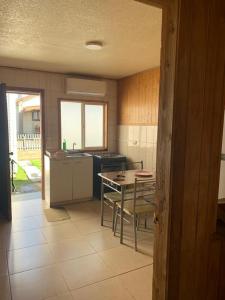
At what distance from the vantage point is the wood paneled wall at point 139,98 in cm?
391

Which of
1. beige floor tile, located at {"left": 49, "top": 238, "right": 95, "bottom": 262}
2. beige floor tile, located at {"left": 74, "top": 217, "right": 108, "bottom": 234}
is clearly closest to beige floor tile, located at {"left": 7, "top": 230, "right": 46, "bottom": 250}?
beige floor tile, located at {"left": 49, "top": 238, "right": 95, "bottom": 262}

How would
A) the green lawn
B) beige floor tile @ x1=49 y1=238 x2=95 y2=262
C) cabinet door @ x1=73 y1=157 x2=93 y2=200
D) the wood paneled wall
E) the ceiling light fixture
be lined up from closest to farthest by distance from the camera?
beige floor tile @ x1=49 y1=238 x2=95 y2=262
the ceiling light fixture
the wood paneled wall
cabinet door @ x1=73 y1=157 x2=93 y2=200
the green lawn

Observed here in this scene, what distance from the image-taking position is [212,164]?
138 centimetres

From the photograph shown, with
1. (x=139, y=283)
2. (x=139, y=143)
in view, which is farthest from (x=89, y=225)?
(x=139, y=143)

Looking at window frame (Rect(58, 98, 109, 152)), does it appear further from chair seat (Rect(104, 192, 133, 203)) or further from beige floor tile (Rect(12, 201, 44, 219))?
chair seat (Rect(104, 192, 133, 203))

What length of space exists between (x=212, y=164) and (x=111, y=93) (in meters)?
3.79

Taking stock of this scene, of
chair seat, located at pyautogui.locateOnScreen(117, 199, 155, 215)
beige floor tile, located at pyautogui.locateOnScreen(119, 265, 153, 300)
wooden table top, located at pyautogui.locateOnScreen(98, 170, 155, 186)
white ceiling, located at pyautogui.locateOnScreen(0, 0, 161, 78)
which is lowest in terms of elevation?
beige floor tile, located at pyautogui.locateOnScreen(119, 265, 153, 300)

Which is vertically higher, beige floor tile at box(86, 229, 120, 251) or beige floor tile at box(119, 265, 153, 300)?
beige floor tile at box(86, 229, 120, 251)

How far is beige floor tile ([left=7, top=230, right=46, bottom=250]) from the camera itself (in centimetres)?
273

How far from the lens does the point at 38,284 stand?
2055mm

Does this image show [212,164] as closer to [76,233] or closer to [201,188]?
[201,188]

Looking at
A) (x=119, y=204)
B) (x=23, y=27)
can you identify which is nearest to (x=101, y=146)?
(x=119, y=204)

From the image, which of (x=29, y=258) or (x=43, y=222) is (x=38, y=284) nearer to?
(x=29, y=258)

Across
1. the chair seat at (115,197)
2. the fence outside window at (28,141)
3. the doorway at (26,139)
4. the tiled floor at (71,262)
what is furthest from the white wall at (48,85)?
the fence outside window at (28,141)
